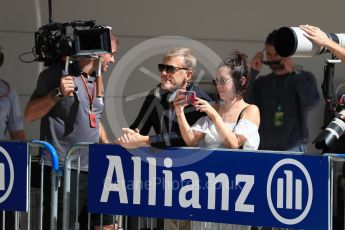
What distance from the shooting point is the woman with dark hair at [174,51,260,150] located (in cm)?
581

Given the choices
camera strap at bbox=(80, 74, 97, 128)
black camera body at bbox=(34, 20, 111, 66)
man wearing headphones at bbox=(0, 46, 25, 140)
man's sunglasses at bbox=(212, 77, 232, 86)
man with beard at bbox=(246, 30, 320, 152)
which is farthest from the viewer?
man with beard at bbox=(246, 30, 320, 152)

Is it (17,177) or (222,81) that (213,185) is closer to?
(222,81)

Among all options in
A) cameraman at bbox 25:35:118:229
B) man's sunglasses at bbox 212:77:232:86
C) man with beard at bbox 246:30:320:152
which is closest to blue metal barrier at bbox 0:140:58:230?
cameraman at bbox 25:35:118:229

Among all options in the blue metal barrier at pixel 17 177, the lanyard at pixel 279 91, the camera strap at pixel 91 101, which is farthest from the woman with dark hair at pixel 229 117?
the lanyard at pixel 279 91

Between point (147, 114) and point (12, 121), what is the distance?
1.42m

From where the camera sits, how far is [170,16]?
26.6ft

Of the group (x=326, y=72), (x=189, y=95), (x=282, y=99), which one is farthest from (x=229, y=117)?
(x=282, y=99)

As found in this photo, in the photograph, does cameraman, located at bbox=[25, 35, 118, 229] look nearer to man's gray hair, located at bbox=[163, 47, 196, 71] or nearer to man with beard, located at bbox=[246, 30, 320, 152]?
man's gray hair, located at bbox=[163, 47, 196, 71]

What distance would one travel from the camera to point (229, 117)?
5930mm

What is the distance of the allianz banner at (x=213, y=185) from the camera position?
5648 millimetres

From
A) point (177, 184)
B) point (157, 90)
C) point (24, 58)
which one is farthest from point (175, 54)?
point (24, 58)

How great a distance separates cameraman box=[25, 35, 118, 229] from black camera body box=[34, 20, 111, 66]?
0.14m

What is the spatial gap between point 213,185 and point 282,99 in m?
1.79

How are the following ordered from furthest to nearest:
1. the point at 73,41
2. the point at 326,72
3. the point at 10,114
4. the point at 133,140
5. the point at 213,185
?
the point at 10,114, the point at 73,41, the point at 133,140, the point at 213,185, the point at 326,72
